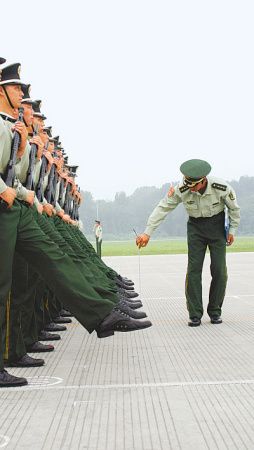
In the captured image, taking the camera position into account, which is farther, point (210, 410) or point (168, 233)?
point (168, 233)

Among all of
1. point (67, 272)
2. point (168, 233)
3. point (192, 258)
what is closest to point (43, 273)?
point (67, 272)

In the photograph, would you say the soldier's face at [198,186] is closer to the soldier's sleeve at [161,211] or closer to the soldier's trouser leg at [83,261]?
the soldier's sleeve at [161,211]

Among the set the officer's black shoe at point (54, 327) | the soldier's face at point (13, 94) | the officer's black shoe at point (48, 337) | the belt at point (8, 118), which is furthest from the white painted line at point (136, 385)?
the officer's black shoe at point (54, 327)

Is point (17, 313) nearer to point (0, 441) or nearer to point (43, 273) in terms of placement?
point (43, 273)

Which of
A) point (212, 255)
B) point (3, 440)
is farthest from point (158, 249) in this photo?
point (3, 440)

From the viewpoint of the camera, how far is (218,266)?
31.7 ft

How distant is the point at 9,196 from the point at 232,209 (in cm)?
426

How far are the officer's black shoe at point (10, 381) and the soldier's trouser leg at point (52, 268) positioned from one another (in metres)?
0.39

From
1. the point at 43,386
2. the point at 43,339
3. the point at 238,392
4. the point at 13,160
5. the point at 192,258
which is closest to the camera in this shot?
the point at 238,392

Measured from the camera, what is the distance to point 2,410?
4.84 m

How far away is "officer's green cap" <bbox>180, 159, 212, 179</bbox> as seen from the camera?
29.9 feet

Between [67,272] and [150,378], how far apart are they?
3.07ft

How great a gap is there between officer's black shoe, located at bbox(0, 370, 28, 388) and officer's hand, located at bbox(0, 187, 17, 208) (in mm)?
1110

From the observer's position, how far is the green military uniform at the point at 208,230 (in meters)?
9.40
